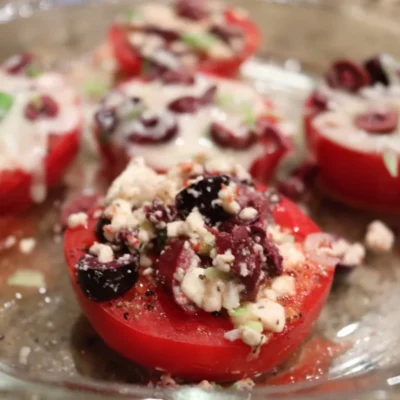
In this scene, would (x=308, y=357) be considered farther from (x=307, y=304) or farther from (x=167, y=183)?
(x=167, y=183)

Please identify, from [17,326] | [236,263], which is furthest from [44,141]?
[236,263]

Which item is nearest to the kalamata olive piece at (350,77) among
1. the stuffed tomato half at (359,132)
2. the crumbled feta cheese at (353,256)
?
the stuffed tomato half at (359,132)

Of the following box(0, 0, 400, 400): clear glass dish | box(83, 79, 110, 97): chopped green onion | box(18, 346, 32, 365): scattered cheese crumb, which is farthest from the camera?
box(83, 79, 110, 97): chopped green onion

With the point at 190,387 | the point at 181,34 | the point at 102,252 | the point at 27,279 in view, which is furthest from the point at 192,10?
the point at 190,387

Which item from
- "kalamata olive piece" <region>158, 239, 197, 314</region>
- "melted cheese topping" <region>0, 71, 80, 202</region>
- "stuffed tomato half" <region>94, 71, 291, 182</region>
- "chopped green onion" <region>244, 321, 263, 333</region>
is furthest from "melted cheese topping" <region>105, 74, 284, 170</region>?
"chopped green onion" <region>244, 321, 263, 333</region>

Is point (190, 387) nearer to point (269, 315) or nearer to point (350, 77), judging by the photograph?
point (269, 315)

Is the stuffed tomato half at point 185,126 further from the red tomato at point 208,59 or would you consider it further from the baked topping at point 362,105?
the red tomato at point 208,59

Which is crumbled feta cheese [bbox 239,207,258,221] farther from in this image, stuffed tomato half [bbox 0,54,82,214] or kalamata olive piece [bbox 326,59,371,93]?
kalamata olive piece [bbox 326,59,371,93]
